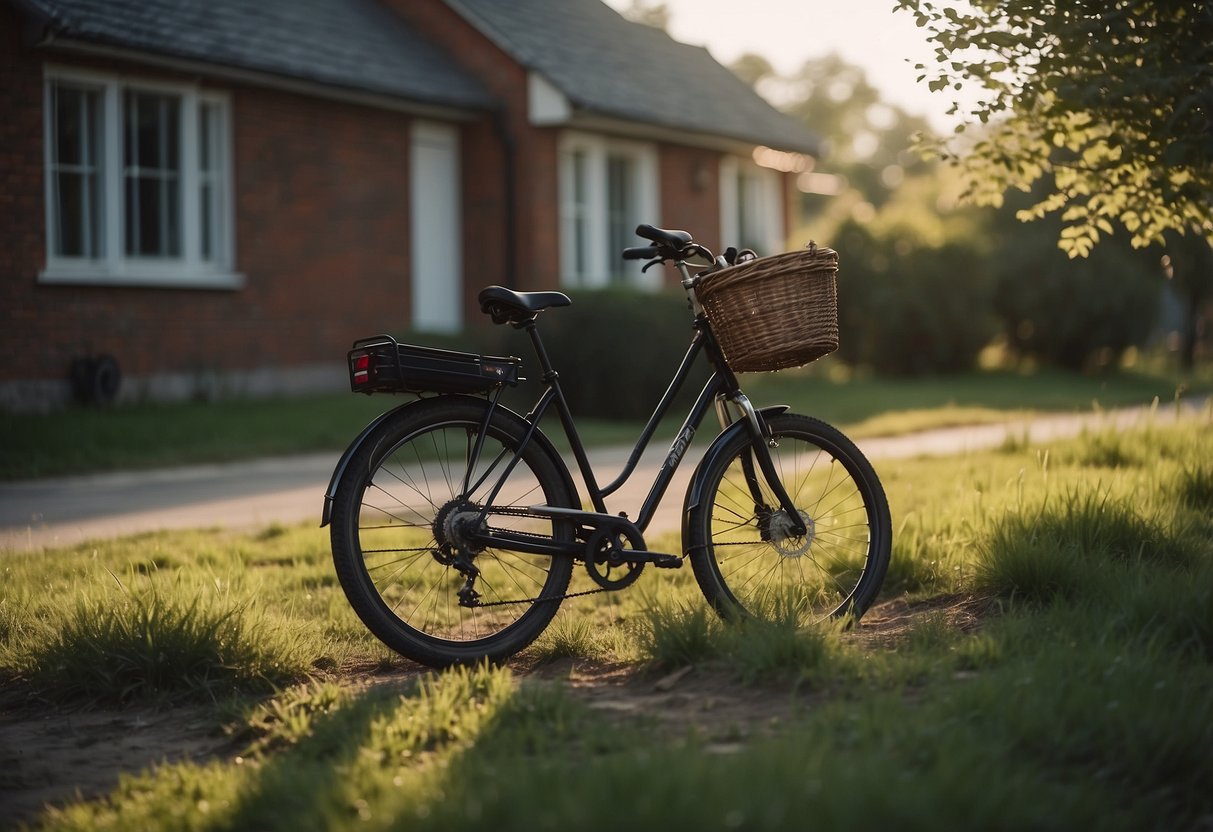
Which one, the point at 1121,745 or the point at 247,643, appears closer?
the point at 1121,745

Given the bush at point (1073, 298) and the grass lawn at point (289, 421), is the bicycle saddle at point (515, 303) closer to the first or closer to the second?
the grass lawn at point (289, 421)

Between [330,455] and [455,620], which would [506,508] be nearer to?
[455,620]

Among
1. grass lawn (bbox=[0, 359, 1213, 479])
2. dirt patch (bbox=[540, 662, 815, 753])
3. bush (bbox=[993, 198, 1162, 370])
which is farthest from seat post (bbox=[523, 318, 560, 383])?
bush (bbox=[993, 198, 1162, 370])

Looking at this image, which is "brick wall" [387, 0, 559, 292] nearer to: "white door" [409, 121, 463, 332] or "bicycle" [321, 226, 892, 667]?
"white door" [409, 121, 463, 332]

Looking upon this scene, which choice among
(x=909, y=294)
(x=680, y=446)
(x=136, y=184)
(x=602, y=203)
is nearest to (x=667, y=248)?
(x=680, y=446)

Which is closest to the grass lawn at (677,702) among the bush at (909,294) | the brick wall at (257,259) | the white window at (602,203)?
the brick wall at (257,259)

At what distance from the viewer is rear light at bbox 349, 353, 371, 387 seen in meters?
3.95

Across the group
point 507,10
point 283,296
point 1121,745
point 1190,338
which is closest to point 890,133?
point 1190,338

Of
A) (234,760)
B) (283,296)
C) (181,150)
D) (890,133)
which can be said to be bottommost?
(234,760)

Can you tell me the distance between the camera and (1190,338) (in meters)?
26.0

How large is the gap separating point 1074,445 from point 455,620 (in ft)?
13.8

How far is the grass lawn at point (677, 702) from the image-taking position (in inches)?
104

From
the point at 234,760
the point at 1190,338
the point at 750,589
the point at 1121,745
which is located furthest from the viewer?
the point at 1190,338

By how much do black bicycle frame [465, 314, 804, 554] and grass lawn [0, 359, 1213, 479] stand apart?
249 inches
